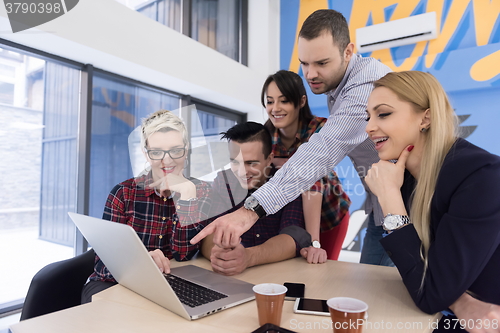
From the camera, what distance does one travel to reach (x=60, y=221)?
2922 millimetres

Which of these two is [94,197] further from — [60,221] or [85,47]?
[85,47]

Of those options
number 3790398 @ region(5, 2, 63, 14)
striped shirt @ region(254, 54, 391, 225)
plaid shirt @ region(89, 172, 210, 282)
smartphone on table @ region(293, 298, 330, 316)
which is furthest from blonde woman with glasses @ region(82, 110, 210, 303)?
number 3790398 @ region(5, 2, 63, 14)

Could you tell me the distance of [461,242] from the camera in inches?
31.4

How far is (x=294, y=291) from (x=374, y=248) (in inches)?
44.3

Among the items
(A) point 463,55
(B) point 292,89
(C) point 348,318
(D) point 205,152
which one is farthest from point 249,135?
(A) point 463,55

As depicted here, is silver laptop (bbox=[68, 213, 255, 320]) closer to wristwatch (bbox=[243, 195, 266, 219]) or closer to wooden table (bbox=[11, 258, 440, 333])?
wooden table (bbox=[11, 258, 440, 333])

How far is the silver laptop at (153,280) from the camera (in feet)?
2.48

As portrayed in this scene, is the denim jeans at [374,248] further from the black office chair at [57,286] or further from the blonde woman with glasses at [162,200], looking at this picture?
the black office chair at [57,286]

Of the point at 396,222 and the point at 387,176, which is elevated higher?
the point at 387,176

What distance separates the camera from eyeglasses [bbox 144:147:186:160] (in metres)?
1.38

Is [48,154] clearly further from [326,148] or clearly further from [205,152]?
[326,148]

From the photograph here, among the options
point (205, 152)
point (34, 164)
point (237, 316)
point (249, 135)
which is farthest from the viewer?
point (34, 164)

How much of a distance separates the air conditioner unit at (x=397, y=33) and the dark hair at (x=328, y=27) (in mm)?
2648

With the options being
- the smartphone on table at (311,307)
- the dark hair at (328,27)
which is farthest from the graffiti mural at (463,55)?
the smartphone on table at (311,307)
